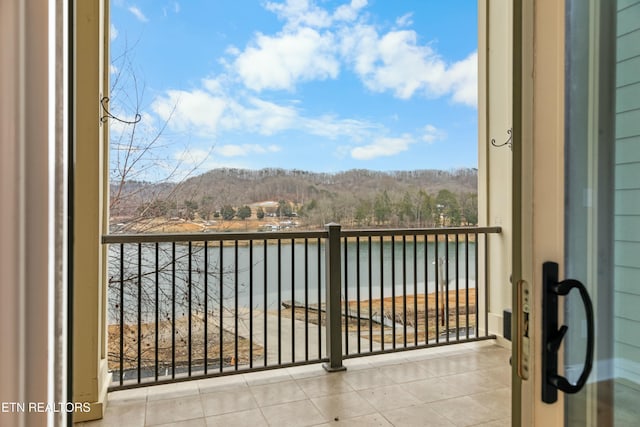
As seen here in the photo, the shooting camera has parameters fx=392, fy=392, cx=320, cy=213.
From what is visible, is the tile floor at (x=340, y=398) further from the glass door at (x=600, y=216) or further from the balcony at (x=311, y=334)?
the glass door at (x=600, y=216)

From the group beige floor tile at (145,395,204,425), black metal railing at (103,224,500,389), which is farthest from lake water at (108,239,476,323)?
beige floor tile at (145,395,204,425)

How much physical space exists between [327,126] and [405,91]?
1.30 m

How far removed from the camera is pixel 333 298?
2.95 m

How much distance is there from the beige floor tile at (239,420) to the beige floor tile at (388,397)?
27.0 inches

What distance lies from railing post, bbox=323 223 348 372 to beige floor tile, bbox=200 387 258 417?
67 cm

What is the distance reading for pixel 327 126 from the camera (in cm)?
563

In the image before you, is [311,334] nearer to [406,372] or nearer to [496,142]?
[406,372]

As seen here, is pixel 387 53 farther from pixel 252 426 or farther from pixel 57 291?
pixel 57 291

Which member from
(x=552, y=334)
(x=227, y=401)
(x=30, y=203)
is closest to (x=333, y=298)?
(x=227, y=401)

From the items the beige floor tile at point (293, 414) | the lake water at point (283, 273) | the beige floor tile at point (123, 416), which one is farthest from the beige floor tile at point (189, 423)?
the lake water at point (283, 273)

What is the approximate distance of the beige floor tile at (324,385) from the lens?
2.59 metres

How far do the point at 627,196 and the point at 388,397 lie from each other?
2.16 m

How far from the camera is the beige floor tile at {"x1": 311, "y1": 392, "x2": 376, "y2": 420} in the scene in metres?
2.30

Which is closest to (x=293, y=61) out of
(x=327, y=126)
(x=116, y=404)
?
(x=327, y=126)
